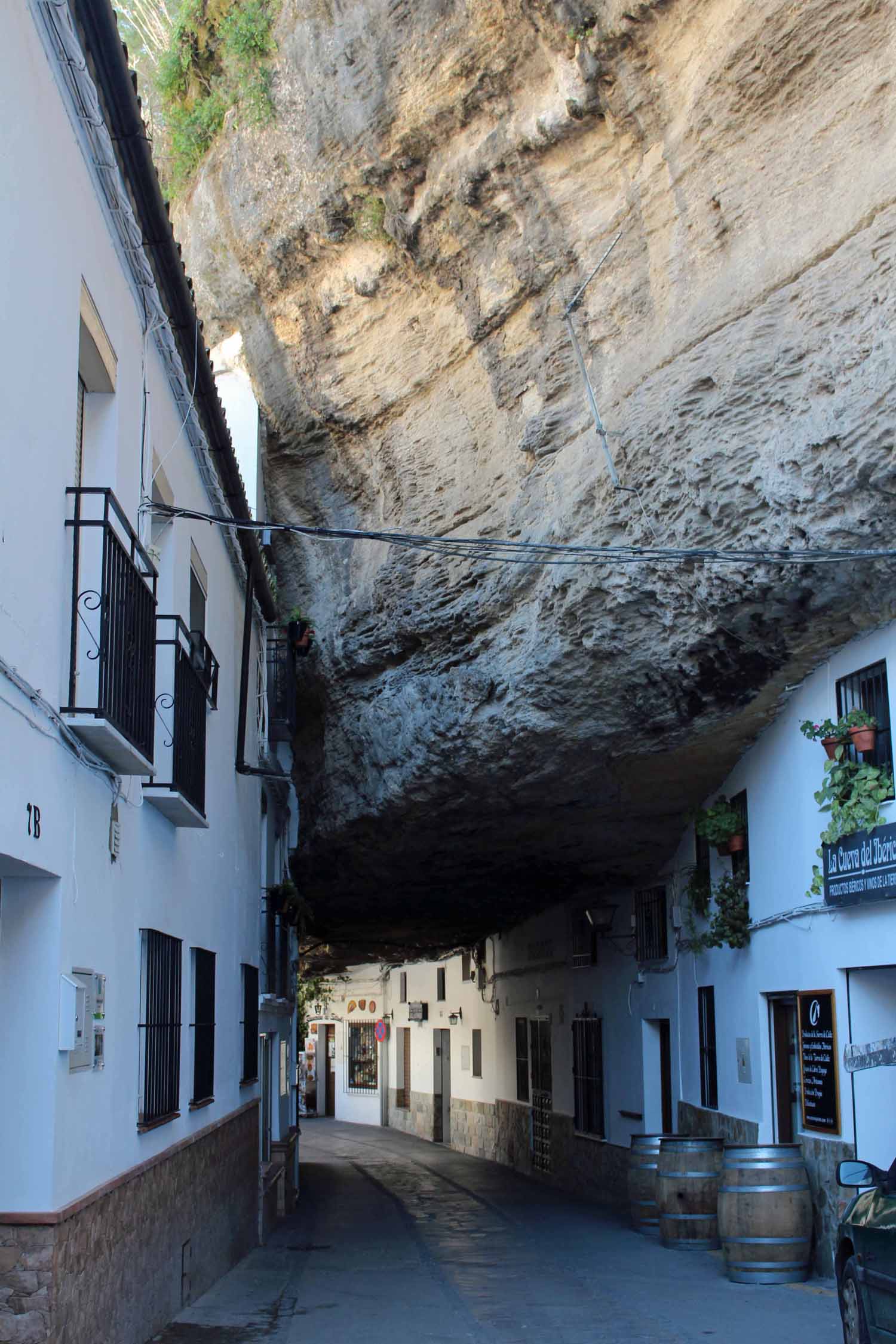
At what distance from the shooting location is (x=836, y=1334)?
293 inches

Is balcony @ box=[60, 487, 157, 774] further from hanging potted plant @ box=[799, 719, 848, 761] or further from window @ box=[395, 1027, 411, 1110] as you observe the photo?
window @ box=[395, 1027, 411, 1110]

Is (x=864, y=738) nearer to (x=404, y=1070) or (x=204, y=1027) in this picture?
(x=204, y=1027)

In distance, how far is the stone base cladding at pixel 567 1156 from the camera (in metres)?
15.3

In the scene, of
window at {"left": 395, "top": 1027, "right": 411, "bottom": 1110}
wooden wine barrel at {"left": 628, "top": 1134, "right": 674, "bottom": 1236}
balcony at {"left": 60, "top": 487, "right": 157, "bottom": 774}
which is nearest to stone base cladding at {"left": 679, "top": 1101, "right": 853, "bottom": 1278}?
wooden wine barrel at {"left": 628, "top": 1134, "right": 674, "bottom": 1236}

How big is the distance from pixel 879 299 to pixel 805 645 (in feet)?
8.23

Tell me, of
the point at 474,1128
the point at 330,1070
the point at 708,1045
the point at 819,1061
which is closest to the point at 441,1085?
the point at 474,1128

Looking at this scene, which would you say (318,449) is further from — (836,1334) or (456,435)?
(836,1334)

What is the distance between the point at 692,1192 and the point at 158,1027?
5487mm

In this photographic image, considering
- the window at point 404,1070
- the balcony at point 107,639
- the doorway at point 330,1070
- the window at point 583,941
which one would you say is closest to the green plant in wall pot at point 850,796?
the balcony at point 107,639

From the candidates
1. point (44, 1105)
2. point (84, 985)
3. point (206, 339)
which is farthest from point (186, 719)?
point (206, 339)

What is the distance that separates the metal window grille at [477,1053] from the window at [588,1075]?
7.61 metres

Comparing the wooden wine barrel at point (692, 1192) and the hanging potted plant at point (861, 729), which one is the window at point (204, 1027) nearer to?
the wooden wine barrel at point (692, 1192)

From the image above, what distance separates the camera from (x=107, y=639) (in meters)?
5.93

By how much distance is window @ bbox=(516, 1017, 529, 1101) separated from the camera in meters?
20.6
